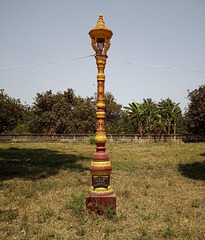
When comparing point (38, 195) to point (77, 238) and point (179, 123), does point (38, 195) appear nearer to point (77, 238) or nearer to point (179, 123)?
point (77, 238)

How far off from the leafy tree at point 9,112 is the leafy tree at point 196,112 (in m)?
23.4

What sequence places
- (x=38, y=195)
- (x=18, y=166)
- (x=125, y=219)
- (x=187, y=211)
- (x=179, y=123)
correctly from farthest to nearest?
1. (x=179, y=123)
2. (x=18, y=166)
3. (x=38, y=195)
4. (x=187, y=211)
5. (x=125, y=219)

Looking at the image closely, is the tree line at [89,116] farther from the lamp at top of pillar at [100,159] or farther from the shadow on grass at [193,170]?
the lamp at top of pillar at [100,159]

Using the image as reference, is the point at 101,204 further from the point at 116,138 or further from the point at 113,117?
the point at 113,117

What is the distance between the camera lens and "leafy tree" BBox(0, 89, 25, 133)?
31.5 meters

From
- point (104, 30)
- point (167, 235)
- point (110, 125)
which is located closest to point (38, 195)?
point (167, 235)

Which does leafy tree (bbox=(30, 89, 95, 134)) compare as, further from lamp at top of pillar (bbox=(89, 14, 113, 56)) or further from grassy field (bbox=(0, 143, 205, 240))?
lamp at top of pillar (bbox=(89, 14, 113, 56))

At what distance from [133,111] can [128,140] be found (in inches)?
161

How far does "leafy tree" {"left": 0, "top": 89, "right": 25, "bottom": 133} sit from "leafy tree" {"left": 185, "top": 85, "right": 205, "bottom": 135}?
2343 cm

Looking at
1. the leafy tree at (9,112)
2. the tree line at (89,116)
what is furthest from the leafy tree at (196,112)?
the leafy tree at (9,112)

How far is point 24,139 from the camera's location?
3012 centimetres

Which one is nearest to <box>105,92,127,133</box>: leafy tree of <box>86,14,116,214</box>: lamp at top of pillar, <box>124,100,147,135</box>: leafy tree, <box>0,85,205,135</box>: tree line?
<box>0,85,205,135</box>: tree line

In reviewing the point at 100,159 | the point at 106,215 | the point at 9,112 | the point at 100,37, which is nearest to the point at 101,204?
the point at 106,215

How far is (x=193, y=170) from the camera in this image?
35.3ft
